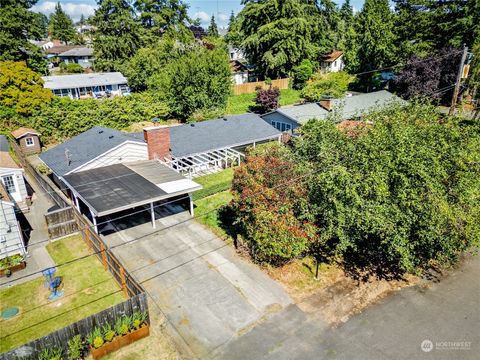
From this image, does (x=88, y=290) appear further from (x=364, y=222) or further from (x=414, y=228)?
(x=414, y=228)

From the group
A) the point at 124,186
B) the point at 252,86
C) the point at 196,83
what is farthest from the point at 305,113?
the point at 124,186

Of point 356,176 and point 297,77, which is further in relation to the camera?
point 297,77

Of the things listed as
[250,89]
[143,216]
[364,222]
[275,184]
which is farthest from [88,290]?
[250,89]

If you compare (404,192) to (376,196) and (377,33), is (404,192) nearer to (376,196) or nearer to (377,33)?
(376,196)

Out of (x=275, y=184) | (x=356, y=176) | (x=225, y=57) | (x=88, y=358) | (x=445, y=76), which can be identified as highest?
(x=225, y=57)

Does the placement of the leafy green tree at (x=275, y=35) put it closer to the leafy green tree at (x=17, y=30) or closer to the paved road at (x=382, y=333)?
the leafy green tree at (x=17, y=30)

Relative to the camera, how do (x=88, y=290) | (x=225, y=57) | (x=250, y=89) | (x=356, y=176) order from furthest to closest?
(x=250, y=89), (x=225, y=57), (x=88, y=290), (x=356, y=176)

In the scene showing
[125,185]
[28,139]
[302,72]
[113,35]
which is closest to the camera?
[125,185]

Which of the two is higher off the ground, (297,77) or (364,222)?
(297,77)
